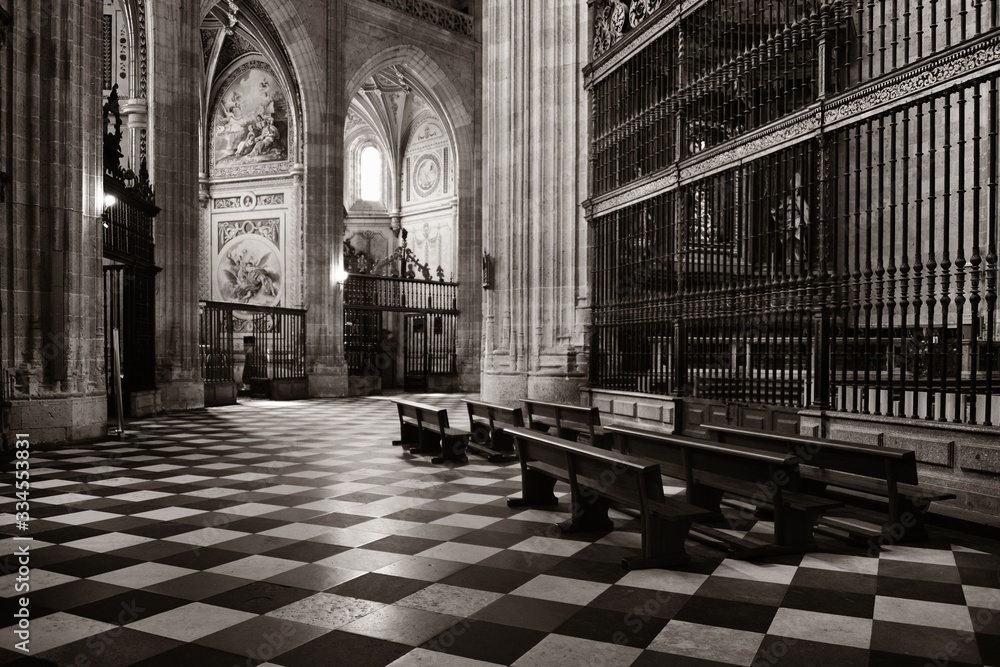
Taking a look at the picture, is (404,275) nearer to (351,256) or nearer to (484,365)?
(351,256)

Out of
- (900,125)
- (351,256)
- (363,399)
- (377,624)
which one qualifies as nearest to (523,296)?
(900,125)

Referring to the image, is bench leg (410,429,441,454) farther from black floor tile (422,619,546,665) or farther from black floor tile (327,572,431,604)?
black floor tile (422,619,546,665)

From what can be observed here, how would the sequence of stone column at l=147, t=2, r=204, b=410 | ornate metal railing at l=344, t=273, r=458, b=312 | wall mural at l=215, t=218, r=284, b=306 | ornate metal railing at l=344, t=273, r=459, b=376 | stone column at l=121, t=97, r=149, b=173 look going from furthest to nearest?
wall mural at l=215, t=218, r=284, b=306
ornate metal railing at l=344, t=273, r=459, b=376
ornate metal railing at l=344, t=273, r=458, b=312
stone column at l=121, t=97, r=149, b=173
stone column at l=147, t=2, r=204, b=410

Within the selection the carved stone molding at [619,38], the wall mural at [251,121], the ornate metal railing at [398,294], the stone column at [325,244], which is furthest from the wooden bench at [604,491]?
the wall mural at [251,121]

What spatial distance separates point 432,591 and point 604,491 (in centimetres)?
144

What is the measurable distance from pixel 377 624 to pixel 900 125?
1067cm

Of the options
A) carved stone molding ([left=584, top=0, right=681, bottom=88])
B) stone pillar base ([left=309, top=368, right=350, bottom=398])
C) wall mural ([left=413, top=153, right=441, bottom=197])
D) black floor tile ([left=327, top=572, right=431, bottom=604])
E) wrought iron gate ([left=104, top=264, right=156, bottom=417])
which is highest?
wall mural ([left=413, top=153, right=441, bottom=197])

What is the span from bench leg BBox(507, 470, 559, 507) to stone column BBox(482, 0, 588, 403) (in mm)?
6627

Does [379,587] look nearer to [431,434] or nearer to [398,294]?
[431,434]

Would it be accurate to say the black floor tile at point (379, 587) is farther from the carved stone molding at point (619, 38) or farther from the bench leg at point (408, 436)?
the carved stone molding at point (619, 38)

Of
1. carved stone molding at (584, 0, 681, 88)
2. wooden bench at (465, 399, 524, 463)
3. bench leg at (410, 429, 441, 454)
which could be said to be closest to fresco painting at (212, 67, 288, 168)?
carved stone molding at (584, 0, 681, 88)

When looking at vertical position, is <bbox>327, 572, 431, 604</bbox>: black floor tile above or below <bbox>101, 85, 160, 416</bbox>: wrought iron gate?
below

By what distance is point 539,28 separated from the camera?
46.1 feet

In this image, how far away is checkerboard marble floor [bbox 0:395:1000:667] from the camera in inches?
124
